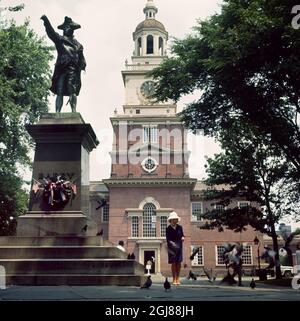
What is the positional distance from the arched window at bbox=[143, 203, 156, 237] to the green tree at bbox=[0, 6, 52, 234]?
2199cm

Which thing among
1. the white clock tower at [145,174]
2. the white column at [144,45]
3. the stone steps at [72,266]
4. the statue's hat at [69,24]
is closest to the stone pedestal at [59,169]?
the stone steps at [72,266]

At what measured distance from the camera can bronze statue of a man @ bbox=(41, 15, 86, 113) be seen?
13.3 meters

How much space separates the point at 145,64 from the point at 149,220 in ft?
65.9

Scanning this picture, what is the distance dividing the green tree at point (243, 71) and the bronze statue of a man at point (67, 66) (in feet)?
18.4

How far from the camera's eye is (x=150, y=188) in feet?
164

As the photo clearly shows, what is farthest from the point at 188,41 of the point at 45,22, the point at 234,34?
the point at 45,22

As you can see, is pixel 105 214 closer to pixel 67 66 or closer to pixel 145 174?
pixel 145 174

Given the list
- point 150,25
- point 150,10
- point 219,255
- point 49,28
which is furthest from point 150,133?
point 49,28

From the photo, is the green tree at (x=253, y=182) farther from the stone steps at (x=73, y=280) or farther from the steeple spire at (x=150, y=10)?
the steeple spire at (x=150, y=10)

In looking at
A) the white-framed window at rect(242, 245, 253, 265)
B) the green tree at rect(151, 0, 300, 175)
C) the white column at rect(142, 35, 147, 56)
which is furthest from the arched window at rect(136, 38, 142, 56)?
the green tree at rect(151, 0, 300, 175)

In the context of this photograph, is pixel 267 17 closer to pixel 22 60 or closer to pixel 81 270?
pixel 81 270

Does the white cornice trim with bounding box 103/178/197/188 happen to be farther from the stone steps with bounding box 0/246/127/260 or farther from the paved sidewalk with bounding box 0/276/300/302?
the paved sidewalk with bounding box 0/276/300/302

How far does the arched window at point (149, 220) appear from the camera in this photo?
4869 centimetres
